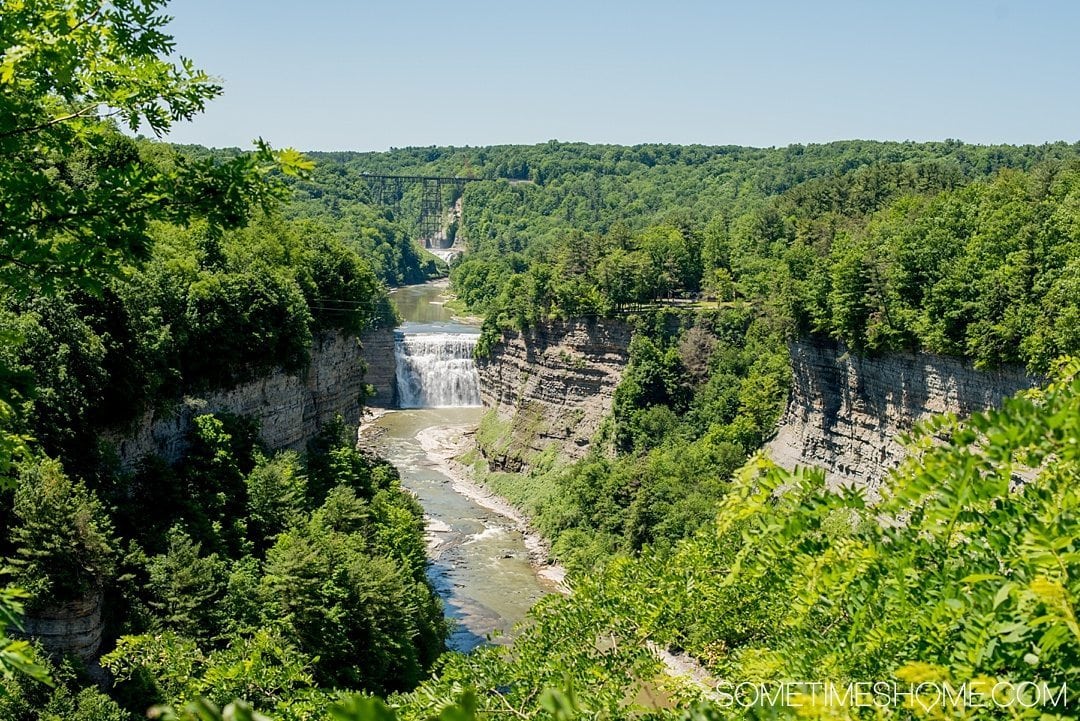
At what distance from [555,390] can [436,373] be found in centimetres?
1889

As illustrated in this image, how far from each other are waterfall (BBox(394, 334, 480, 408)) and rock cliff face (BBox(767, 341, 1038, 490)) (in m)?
35.0

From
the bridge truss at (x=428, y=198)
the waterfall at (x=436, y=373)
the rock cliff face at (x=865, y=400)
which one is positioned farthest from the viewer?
the bridge truss at (x=428, y=198)

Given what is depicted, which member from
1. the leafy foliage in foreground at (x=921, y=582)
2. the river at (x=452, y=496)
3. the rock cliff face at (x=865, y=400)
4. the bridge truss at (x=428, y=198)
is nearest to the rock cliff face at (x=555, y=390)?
the river at (x=452, y=496)

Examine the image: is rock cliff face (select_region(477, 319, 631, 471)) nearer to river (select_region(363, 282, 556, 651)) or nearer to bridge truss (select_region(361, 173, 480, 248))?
river (select_region(363, 282, 556, 651))

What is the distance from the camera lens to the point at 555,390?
201 feet

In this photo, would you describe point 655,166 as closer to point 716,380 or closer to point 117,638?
point 716,380

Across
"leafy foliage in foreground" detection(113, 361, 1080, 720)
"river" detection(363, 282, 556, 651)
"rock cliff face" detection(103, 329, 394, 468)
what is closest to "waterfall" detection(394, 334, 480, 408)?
"river" detection(363, 282, 556, 651)

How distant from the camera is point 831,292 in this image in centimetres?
4125

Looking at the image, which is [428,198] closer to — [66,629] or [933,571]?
[66,629]

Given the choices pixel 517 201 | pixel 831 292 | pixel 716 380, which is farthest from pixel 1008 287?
pixel 517 201

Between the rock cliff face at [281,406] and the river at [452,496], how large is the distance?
352 inches

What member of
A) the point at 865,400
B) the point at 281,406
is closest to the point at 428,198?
the point at 865,400

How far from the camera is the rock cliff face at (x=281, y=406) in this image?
28016 millimetres

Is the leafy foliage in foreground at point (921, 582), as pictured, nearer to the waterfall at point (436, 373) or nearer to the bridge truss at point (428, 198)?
the waterfall at point (436, 373)
